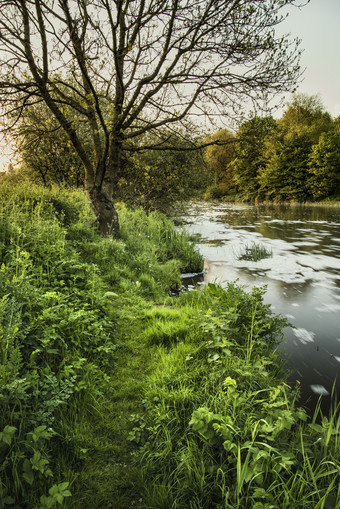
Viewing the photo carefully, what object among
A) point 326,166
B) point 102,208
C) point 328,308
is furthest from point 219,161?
point 328,308

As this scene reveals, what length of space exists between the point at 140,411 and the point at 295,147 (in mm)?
57099

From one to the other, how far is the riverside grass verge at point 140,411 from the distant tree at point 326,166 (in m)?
49.3

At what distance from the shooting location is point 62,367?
2.91 meters

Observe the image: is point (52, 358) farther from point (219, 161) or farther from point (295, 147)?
point (219, 161)

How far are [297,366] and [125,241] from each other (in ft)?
20.8

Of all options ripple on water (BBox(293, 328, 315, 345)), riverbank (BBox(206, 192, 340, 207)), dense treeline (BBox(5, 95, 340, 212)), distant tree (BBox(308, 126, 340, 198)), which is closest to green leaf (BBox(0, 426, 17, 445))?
ripple on water (BBox(293, 328, 315, 345))

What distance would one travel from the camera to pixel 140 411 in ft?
9.20

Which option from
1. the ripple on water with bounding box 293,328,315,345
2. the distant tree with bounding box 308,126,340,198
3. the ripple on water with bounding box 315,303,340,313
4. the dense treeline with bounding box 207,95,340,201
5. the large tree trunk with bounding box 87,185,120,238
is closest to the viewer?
the ripple on water with bounding box 293,328,315,345

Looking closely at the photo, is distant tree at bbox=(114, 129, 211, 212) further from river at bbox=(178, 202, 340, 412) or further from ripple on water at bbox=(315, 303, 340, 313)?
ripple on water at bbox=(315, 303, 340, 313)

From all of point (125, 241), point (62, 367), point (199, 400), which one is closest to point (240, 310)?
point (199, 400)

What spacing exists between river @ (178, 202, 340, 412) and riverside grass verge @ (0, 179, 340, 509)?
2.12 feet

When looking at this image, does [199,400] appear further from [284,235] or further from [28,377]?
[284,235]

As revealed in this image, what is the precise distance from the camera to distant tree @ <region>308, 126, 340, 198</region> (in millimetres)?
44156

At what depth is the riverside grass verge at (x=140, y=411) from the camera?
73.3 inches
